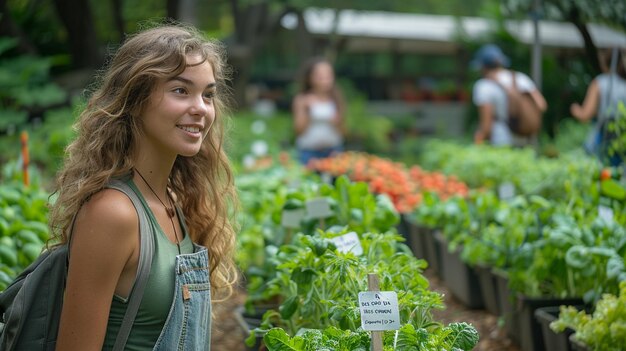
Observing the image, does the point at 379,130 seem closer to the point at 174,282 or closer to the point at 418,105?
the point at 418,105

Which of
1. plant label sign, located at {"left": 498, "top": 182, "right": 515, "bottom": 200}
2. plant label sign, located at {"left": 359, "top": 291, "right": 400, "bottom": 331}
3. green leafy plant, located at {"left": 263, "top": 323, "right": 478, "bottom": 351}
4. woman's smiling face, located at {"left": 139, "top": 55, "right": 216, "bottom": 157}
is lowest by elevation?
green leafy plant, located at {"left": 263, "top": 323, "right": 478, "bottom": 351}

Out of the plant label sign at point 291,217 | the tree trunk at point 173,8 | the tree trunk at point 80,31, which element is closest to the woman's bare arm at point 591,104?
the plant label sign at point 291,217

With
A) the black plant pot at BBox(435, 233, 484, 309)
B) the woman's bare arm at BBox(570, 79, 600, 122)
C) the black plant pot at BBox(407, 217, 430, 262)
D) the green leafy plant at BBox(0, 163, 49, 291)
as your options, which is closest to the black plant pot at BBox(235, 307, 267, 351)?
the green leafy plant at BBox(0, 163, 49, 291)

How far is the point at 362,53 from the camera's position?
25.2 m

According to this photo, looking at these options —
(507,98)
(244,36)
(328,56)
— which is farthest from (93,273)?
(328,56)

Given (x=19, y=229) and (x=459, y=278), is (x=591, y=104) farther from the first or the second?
(x=19, y=229)

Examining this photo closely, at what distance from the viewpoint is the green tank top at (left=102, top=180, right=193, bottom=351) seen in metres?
2.28

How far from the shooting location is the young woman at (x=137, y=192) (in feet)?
7.20

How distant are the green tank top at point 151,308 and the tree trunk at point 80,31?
1002cm

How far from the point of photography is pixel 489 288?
555cm

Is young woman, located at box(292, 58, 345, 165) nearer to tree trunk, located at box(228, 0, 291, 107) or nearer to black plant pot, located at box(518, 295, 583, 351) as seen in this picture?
black plant pot, located at box(518, 295, 583, 351)

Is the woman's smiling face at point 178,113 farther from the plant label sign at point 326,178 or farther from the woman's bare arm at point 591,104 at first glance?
the woman's bare arm at point 591,104

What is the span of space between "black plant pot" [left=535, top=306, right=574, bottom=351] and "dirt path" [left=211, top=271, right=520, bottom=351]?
0.60 m

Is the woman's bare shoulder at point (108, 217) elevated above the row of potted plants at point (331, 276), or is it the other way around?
the woman's bare shoulder at point (108, 217)
